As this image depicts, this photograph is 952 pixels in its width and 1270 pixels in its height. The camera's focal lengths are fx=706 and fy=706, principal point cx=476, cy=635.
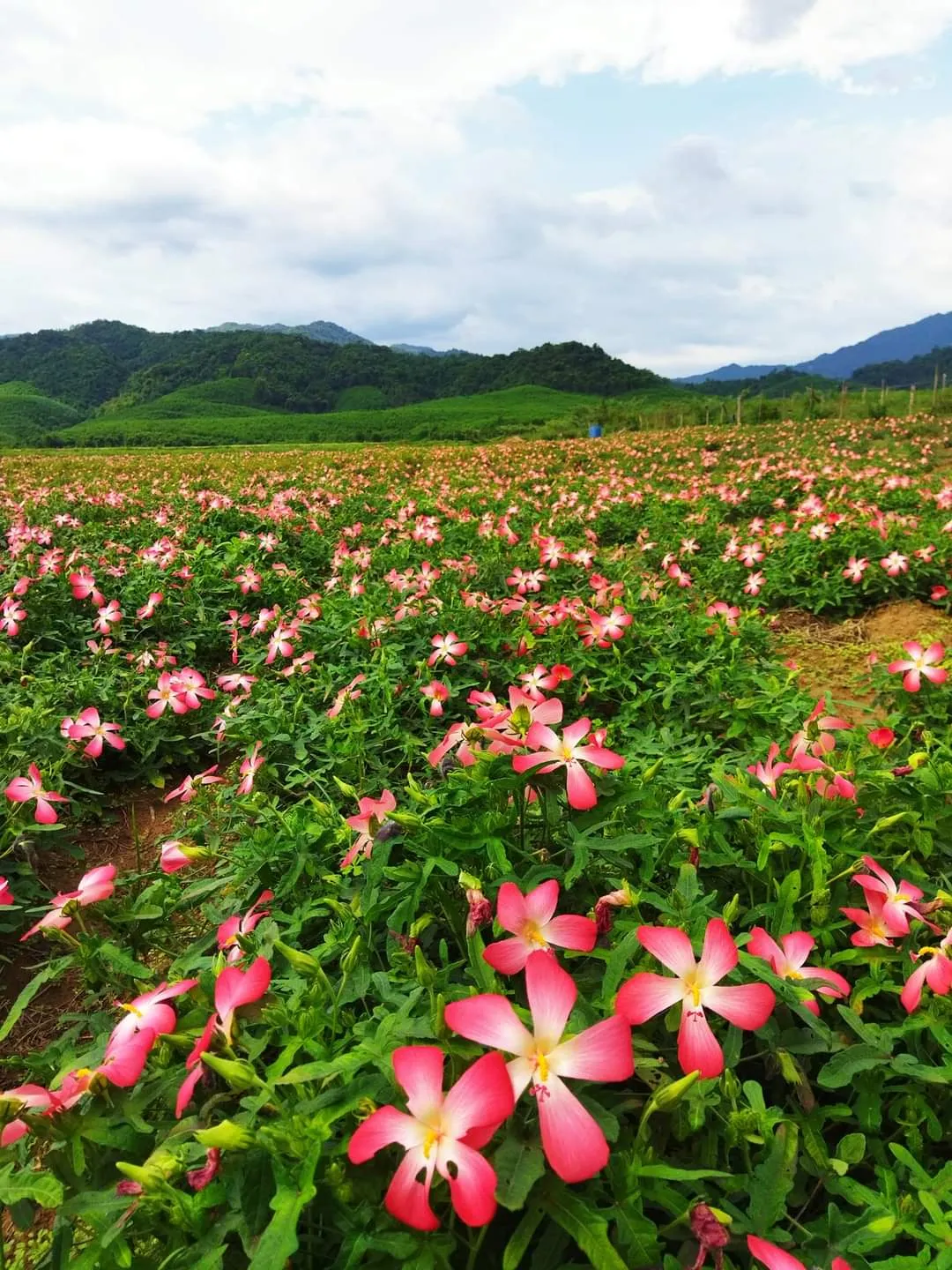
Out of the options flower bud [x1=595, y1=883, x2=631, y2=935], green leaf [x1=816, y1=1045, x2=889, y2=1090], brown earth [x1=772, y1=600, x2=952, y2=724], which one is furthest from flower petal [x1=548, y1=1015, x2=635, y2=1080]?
brown earth [x1=772, y1=600, x2=952, y2=724]

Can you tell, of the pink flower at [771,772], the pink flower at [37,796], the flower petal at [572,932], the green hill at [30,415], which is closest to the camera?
the flower petal at [572,932]

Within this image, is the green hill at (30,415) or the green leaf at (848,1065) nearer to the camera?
the green leaf at (848,1065)

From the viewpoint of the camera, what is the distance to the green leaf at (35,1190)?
840 mm

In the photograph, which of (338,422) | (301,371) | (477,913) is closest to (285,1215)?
(477,913)

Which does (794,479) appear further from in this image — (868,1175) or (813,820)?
(868,1175)

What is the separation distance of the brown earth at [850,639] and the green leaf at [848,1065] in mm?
2257

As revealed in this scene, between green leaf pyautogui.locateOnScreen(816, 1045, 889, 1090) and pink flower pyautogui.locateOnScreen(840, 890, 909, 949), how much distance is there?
0.22 meters

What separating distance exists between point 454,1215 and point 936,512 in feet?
19.1

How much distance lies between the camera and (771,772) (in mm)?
1612

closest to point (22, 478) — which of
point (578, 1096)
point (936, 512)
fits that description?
point (936, 512)

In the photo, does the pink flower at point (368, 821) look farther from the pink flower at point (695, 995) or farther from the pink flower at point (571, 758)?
the pink flower at point (695, 995)

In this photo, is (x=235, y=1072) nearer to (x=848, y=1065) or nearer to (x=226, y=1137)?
(x=226, y=1137)

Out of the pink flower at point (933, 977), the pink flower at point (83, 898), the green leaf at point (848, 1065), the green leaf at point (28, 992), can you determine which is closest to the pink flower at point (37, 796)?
the green leaf at point (28, 992)

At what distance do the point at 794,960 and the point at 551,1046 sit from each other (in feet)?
1.71
